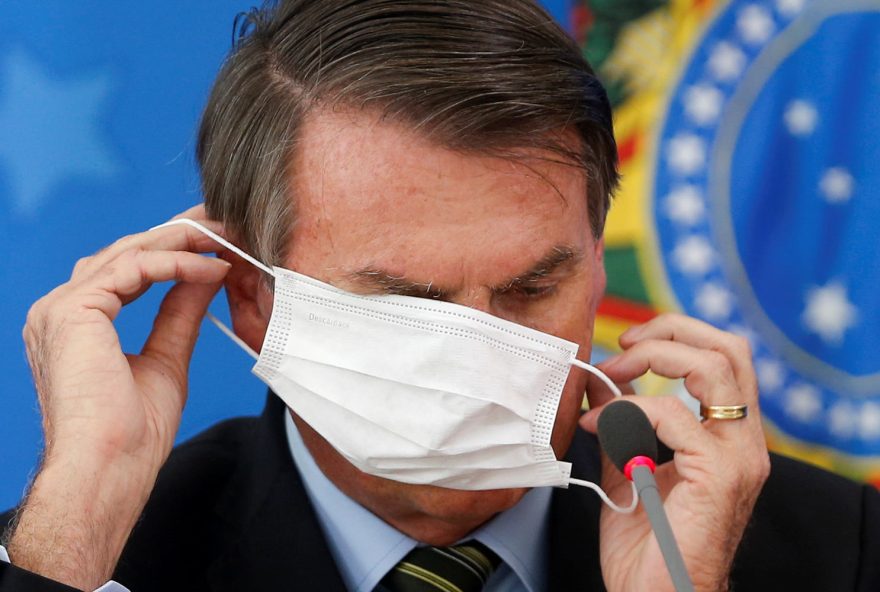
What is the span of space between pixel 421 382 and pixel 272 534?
0.56 metres

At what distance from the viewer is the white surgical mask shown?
5.70ft

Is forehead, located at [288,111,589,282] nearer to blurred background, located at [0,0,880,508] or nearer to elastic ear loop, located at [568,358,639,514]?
elastic ear loop, located at [568,358,639,514]

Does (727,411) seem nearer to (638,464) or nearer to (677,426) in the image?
(677,426)

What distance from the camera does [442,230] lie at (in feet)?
5.79

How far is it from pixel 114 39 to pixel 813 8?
1684 millimetres

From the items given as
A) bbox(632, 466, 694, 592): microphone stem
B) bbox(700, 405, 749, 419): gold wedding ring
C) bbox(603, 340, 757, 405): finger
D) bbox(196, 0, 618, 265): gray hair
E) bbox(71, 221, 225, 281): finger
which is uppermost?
bbox(196, 0, 618, 265): gray hair

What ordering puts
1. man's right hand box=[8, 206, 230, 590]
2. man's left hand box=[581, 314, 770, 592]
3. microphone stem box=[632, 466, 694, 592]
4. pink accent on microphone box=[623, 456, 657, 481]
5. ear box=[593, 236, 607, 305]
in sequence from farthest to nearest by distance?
ear box=[593, 236, 607, 305] < man's left hand box=[581, 314, 770, 592] < man's right hand box=[8, 206, 230, 590] < pink accent on microphone box=[623, 456, 657, 481] < microphone stem box=[632, 466, 694, 592]

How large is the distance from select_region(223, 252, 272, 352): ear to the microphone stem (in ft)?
2.92

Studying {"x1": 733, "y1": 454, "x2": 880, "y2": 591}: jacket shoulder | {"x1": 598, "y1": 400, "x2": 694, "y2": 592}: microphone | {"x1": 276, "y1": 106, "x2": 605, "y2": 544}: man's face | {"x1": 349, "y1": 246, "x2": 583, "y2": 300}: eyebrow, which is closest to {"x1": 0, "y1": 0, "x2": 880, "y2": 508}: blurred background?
{"x1": 733, "y1": 454, "x2": 880, "y2": 591}: jacket shoulder

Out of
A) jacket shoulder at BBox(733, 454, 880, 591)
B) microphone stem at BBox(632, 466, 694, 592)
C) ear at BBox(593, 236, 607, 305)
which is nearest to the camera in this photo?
microphone stem at BBox(632, 466, 694, 592)

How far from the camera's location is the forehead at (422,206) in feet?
5.79

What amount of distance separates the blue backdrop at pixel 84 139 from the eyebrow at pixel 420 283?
2.78 ft

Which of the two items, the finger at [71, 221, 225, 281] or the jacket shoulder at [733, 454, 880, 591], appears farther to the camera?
the jacket shoulder at [733, 454, 880, 591]

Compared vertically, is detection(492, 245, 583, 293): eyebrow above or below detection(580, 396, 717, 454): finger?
above
